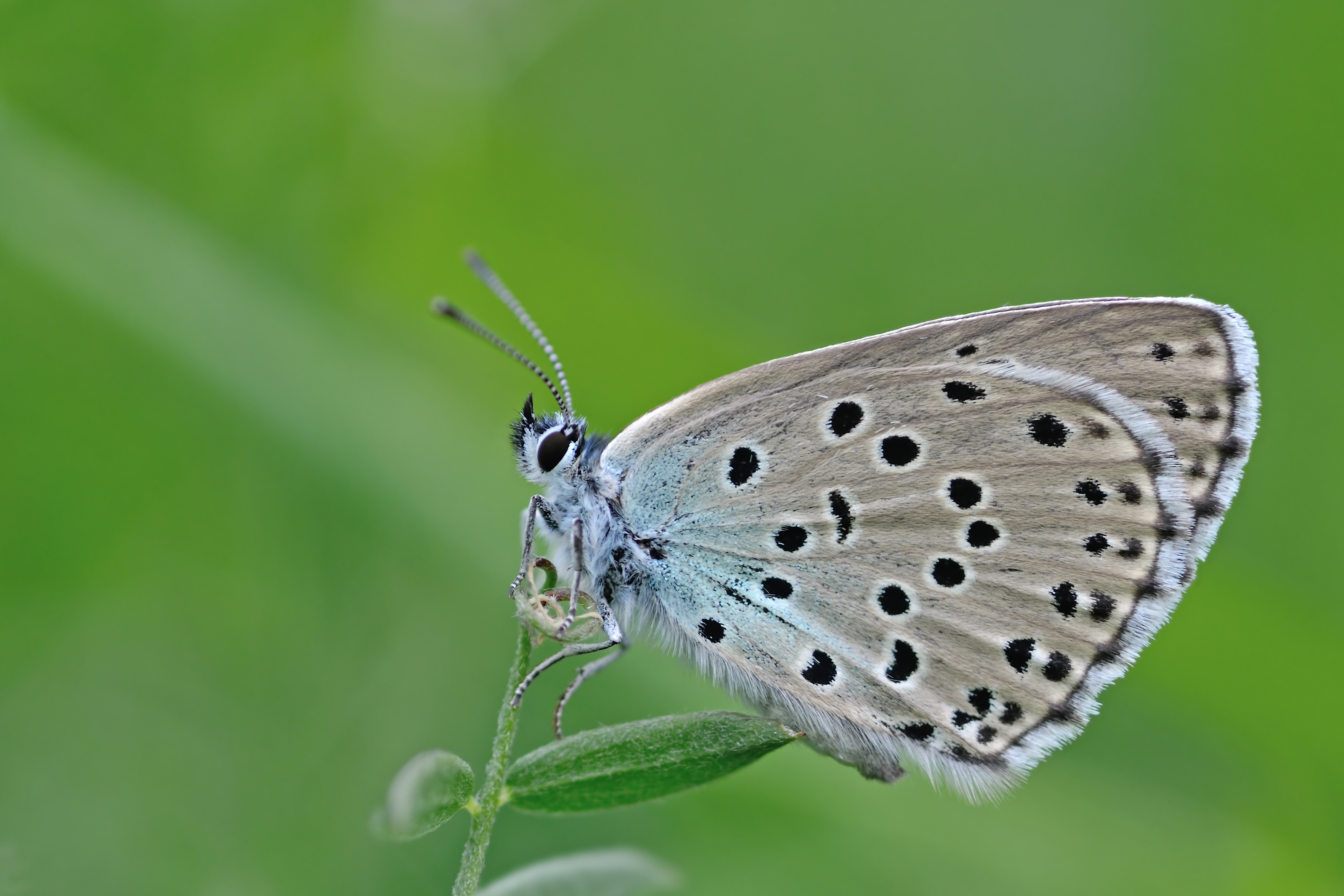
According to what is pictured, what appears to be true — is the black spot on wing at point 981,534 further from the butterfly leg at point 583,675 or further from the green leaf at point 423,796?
the green leaf at point 423,796

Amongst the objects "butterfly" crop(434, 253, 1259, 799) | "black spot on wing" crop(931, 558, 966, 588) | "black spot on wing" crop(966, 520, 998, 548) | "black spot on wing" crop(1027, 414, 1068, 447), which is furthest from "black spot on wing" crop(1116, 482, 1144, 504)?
"black spot on wing" crop(931, 558, 966, 588)

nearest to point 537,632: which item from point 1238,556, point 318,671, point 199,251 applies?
point 318,671

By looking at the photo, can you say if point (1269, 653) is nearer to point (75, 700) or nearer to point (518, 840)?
point (518, 840)

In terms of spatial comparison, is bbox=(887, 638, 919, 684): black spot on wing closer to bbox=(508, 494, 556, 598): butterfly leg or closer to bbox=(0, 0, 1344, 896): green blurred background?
bbox=(0, 0, 1344, 896): green blurred background

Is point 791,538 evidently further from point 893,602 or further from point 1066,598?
point 1066,598

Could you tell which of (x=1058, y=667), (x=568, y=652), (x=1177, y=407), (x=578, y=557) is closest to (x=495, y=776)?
(x=568, y=652)
